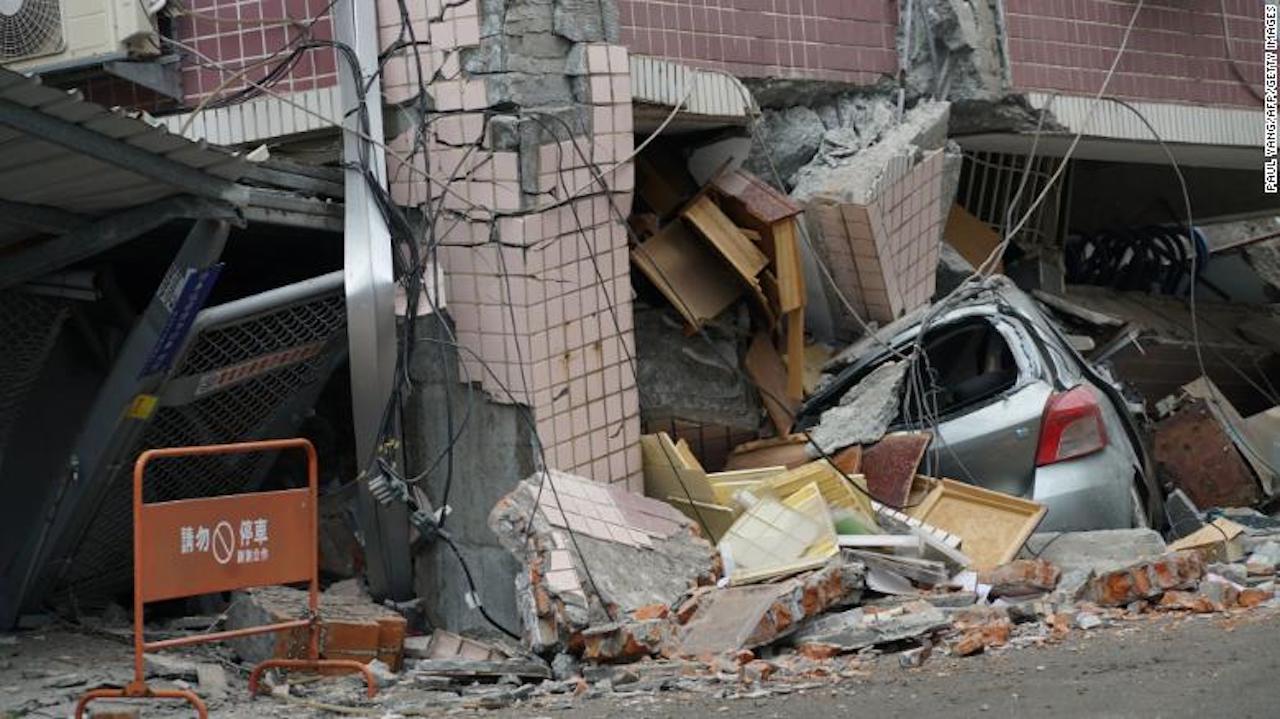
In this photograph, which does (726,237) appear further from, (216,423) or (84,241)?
(84,241)

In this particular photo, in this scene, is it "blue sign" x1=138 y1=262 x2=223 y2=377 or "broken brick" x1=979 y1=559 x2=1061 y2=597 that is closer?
"blue sign" x1=138 y1=262 x2=223 y2=377

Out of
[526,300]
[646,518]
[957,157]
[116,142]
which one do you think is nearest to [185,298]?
[116,142]

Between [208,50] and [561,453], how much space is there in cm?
276

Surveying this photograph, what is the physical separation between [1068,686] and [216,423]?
15.2 feet

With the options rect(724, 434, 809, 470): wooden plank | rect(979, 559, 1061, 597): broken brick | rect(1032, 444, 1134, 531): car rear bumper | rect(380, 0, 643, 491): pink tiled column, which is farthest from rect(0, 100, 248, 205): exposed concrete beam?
rect(1032, 444, 1134, 531): car rear bumper

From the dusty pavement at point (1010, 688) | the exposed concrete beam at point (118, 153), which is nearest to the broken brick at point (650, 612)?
the dusty pavement at point (1010, 688)

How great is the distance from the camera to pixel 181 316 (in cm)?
923

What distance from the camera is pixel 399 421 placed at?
9.92 meters

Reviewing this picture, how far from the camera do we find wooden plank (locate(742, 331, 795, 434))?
1109cm

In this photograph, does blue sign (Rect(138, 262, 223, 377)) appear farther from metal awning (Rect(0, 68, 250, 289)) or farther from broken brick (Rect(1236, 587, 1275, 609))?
broken brick (Rect(1236, 587, 1275, 609))

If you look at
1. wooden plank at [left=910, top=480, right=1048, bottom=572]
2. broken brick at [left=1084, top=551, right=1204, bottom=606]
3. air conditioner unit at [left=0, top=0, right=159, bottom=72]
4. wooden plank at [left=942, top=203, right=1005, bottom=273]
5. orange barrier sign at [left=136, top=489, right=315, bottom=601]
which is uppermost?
air conditioner unit at [left=0, top=0, right=159, bottom=72]

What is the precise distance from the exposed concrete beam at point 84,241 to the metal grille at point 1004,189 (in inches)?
249

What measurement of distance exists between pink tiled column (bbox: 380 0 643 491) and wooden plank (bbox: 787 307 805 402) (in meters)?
1.27

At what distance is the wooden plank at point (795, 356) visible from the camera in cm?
1109
